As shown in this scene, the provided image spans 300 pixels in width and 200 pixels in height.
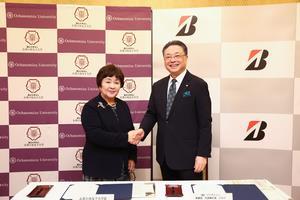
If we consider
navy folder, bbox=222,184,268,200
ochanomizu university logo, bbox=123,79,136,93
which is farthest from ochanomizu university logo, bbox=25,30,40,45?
navy folder, bbox=222,184,268,200

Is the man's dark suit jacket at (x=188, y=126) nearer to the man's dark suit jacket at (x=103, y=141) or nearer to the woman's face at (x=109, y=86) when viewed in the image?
the man's dark suit jacket at (x=103, y=141)

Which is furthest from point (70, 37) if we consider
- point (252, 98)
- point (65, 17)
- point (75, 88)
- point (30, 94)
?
point (252, 98)

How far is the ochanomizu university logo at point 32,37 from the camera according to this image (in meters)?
2.76

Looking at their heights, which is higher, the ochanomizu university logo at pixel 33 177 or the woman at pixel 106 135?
the woman at pixel 106 135

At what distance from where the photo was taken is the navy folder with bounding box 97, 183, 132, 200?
155 cm

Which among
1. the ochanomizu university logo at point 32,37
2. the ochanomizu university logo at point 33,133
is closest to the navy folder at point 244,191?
the ochanomizu university logo at point 33,133

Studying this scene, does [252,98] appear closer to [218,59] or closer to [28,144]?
[218,59]

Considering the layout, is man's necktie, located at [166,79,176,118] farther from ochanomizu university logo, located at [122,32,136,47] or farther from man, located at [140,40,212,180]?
ochanomizu university logo, located at [122,32,136,47]

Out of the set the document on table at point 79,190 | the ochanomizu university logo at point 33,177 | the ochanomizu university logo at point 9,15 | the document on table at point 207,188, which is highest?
the ochanomizu university logo at point 9,15

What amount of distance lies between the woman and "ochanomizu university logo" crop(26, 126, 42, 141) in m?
0.85

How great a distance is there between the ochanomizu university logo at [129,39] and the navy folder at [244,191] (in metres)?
1.62

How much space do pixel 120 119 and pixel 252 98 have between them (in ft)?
4.06

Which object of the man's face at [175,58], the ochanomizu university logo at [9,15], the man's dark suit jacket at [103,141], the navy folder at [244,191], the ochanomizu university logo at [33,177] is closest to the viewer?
the navy folder at [244,191]

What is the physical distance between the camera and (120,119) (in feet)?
7.22
